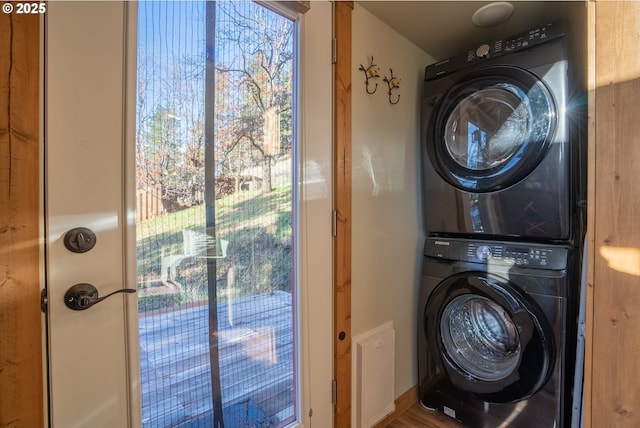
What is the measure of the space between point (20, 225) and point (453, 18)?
77.9 inches

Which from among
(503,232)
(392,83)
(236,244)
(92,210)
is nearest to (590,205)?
(503,232)

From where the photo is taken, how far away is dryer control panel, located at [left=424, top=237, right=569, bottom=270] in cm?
128

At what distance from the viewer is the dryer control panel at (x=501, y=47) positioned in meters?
1.31

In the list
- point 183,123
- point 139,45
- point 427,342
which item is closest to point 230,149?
point 183,123

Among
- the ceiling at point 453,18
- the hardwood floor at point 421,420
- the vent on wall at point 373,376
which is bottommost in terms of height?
the hardwood floor at point 421,420

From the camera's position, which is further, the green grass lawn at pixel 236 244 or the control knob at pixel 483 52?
the control knob at pixel 483 52

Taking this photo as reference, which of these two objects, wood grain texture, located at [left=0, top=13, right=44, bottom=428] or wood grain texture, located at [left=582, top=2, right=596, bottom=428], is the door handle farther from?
wood grain texture, located at [left=582, top=2, right=596, bottom=428]

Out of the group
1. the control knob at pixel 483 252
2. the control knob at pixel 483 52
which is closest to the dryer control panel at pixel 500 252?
the control knob at pixel 483 252

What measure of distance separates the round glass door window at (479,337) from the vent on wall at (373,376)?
32cm

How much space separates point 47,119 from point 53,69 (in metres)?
0.13

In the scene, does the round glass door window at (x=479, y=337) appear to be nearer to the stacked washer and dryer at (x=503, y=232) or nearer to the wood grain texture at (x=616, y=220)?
the stacked washer and dryer at (x=503, y=232)

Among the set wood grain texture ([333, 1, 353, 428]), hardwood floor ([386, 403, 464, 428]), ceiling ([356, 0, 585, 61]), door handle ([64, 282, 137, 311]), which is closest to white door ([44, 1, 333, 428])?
door handle ([64, 282, 137, 311])

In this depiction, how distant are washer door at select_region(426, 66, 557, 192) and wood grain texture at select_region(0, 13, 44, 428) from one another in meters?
1.68

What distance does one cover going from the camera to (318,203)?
4.27 ft
